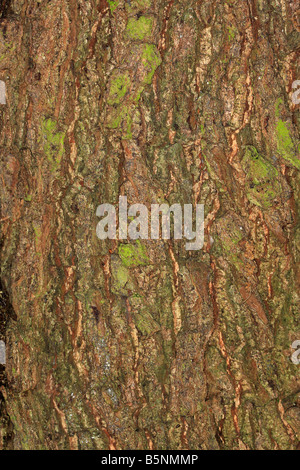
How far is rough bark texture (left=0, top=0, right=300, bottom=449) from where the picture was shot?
1510mm

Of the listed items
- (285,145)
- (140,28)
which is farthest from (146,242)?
(140,28)

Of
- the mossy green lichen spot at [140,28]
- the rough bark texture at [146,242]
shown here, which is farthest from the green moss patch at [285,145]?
the mossy green lichen spot at [140,28]

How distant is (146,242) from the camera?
152 cm

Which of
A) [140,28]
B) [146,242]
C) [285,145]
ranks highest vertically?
[140,28]

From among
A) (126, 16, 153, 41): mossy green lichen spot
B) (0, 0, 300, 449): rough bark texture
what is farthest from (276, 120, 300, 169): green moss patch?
(126, 16, 153, 41): mossy green lichen spot

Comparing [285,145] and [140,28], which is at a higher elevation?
[140,28]

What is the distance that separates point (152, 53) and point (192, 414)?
1173 mm

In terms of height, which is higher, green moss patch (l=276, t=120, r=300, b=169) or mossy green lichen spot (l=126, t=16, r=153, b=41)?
mossy green lichen spot (l=126, t=16, r=153, b=41)

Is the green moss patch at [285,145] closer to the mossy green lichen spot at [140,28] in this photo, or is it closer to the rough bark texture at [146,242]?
the rough bark texture at [146,242]

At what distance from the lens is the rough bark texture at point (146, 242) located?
1.51 metres

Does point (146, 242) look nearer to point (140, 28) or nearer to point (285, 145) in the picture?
point (285, 145)

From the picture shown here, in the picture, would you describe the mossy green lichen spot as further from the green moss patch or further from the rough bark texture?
the green moss patch
